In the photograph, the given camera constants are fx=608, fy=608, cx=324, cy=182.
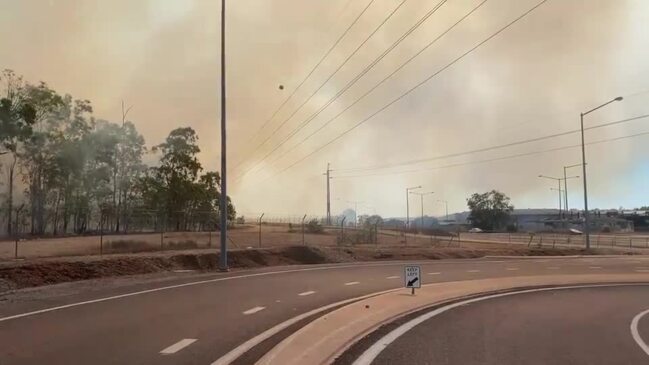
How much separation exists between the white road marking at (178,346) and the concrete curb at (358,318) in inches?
53.3

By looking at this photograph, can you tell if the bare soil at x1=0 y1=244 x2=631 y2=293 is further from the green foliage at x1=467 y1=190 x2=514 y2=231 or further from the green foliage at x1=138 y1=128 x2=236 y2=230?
the green foliage at x1=467 y1=190 x2=514 y2=231

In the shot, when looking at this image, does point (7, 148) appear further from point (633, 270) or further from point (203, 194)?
point (633, 270)

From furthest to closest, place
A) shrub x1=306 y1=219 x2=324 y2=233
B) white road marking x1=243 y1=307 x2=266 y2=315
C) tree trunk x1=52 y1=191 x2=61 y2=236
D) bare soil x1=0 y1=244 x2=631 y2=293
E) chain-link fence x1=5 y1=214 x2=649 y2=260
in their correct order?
shrub x1=306 y1=219 x2=324 y2=233, tree trunk x1=52 y1=191 x2=61 y2=236, chain-link fence x1=5 y1=214 x2=649 y2=260, bare soil x1=0 y1=244 x2=631 y2=293, white road marking x1=243 y1=307 x2=266 y2=315

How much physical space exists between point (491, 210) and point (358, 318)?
14246 cm

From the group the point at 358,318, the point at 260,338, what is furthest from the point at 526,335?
the point at 260,338

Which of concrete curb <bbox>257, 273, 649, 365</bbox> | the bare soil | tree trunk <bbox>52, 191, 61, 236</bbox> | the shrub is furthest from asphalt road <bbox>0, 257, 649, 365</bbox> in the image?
the shrub

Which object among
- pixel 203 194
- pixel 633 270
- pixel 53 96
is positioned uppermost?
pixel 53 96

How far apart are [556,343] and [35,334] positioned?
8.45 meters

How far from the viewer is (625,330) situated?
11.9 m

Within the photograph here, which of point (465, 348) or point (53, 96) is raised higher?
point (53, 96)

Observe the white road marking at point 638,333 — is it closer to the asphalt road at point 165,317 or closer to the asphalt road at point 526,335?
the asphalt road at point 526,335

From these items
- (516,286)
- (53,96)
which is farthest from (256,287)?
(53,96)

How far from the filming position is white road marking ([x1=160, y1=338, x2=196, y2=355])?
833 centimetres

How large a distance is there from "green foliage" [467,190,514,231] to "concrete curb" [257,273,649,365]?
425 feet
